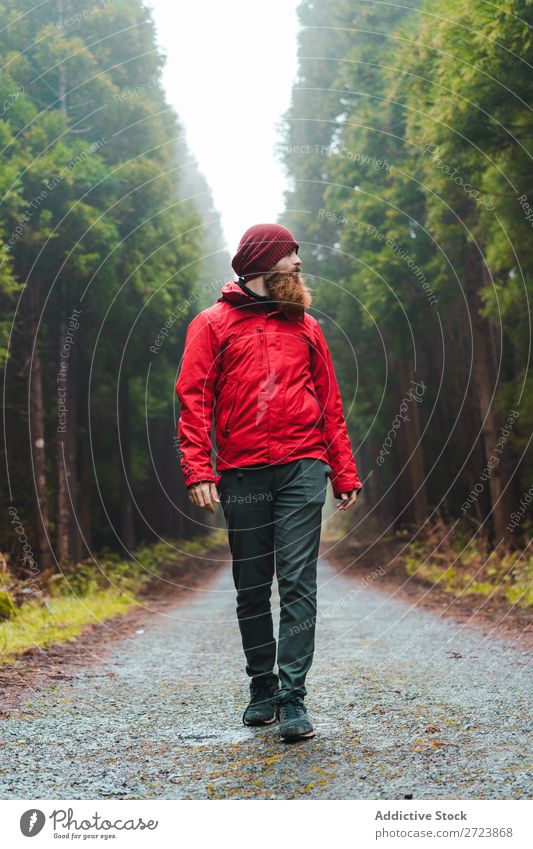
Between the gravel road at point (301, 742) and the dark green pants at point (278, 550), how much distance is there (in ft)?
1.29

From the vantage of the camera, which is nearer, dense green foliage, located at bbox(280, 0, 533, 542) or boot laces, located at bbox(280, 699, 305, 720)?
boot laces, located at bbox(280, 699, 305, 720)

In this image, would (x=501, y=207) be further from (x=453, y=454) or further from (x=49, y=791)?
(x=453, y=454)

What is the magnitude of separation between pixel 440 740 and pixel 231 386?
6.23 ft

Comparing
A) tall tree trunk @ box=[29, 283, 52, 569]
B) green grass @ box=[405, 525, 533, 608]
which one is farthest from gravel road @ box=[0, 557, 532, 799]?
tall tree trunk @ box=[29, 283, 52, 569]

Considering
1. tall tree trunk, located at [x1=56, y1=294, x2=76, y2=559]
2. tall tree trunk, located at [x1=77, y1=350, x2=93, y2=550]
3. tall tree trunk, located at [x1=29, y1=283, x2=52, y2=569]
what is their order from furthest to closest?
tall tree trunk, located at [x1=77, y1=350, x2=93, y2=550], tall tree trunk, located at [x1=56, y1=294, x2=76, y2=559], tall tree trunk, located at [x1=29, y1=283, x2=52, y2=569]

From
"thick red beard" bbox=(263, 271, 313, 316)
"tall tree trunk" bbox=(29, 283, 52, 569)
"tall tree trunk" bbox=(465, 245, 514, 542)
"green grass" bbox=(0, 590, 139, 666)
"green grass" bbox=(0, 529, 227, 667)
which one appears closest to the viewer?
"thick red beard" bbox=(263, 271, 313, 316)

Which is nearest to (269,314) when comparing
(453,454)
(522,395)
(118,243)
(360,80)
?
(522,395)

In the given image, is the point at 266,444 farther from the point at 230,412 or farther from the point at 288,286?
the point at 288,286

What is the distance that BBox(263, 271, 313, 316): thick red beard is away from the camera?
4254mm

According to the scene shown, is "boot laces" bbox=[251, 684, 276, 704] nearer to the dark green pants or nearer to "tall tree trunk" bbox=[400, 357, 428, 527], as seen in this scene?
the dark green pants

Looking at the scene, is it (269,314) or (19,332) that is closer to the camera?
(269,314)

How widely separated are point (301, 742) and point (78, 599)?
8.57 meters

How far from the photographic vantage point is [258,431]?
4152 millimetres

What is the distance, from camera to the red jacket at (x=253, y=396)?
4148 millimetres
